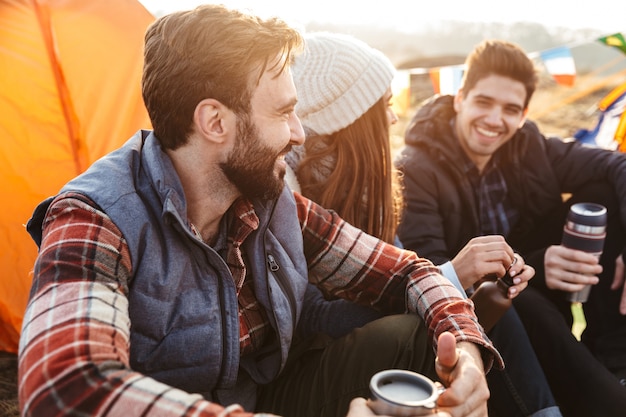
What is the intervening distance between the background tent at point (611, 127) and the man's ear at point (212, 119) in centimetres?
251

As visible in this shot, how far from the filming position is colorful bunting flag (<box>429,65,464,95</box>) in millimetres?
3656

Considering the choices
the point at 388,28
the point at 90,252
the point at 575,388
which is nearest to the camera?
the point at 90,252

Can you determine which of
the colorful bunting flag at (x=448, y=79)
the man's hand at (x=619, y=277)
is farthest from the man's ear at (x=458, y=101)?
the man's hand at (x=619, y=277)

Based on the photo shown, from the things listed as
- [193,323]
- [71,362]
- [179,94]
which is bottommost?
[193,323]

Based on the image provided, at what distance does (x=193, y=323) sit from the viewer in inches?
51.9

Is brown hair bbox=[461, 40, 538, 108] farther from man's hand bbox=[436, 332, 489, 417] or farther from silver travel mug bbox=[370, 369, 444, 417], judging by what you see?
silver travel mug bbox=[370, 369, 444, 417]

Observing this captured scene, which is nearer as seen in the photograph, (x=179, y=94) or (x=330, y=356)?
(x=179, y=94)

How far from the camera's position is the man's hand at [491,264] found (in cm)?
186

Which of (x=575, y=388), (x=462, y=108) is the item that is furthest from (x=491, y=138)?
(x=575, y=388)

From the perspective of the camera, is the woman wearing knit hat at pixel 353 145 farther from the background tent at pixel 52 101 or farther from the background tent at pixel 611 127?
the background tent at pixel 611 127

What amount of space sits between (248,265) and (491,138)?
1.54 metres

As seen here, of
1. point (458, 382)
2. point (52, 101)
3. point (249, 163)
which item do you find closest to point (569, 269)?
point (458, 382)

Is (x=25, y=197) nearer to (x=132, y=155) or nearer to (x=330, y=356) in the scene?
(x=132, y=155)

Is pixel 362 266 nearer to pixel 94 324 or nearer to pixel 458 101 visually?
pixel 94 324
